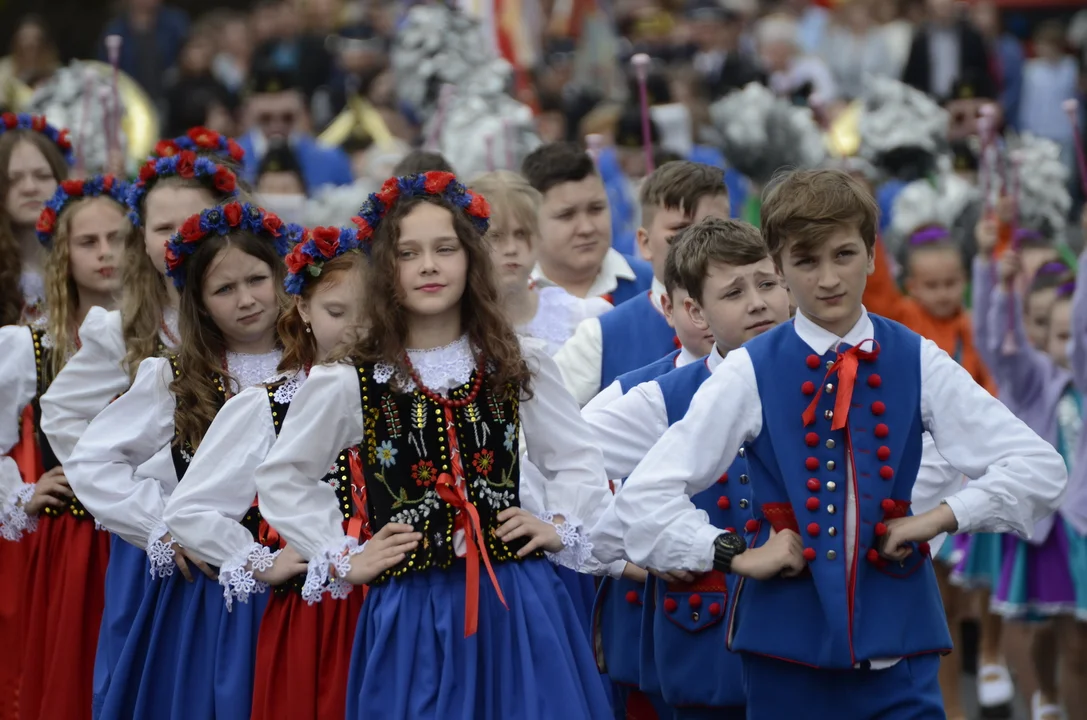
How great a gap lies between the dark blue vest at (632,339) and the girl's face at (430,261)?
4.95ft

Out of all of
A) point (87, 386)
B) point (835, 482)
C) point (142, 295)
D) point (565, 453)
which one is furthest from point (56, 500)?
point (835, 482)

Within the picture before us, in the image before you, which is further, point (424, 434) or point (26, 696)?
point (26, 696)

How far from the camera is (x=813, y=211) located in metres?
4.73

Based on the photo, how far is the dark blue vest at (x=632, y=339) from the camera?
6.56 m

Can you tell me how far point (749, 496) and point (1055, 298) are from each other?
3635 millimetres

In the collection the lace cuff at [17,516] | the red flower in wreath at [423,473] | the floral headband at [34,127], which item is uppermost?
the floral headband at [34,127]

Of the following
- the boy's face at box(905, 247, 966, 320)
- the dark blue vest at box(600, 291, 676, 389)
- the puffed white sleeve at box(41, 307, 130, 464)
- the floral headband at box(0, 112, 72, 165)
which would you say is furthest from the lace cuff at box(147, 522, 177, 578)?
the boy's face at box(905, 247, 966, 320)

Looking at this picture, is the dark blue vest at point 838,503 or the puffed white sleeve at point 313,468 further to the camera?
the puffed white sleeve at point 313,468

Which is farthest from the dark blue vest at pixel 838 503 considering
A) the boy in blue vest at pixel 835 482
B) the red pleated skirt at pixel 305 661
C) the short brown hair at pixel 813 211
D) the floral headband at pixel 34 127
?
the floral headband at pixel 34 127

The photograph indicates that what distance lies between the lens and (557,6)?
19547 mm

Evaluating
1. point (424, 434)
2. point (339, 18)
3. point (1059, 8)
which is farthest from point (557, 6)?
point (424, 434)

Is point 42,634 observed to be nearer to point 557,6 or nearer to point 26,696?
point 26,696

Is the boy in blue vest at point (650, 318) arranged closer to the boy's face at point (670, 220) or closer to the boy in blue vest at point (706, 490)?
the boy's face at point (670, 220)

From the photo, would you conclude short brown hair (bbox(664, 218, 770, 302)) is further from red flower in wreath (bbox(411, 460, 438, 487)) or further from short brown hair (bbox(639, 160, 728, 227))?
red flower in wreath (bbox(411, 460, 438, 487))
